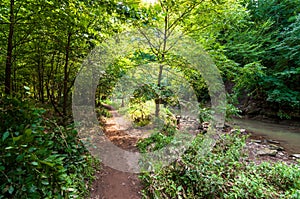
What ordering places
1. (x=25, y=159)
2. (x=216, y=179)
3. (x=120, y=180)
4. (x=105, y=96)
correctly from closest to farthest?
(x=25, y=159)
(x=216, y=179)
(x=120, y=180)
(x=105, y=96)

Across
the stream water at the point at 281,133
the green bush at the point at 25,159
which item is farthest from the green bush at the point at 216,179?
the stream water at the point at 281,133

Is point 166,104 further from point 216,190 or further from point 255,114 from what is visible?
point 255,114

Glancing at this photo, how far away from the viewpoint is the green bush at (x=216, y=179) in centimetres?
215

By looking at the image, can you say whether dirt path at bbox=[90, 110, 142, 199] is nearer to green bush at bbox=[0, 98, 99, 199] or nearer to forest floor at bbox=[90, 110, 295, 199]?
forest floor at bbox=[90, 110, 295, 199]

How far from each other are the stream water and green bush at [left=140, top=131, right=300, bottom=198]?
110 inches

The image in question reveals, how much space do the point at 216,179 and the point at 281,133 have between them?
5.58 metres

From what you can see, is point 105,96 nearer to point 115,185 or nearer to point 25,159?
point 115,185

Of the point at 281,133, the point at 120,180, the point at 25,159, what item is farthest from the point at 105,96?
the point at 281,133

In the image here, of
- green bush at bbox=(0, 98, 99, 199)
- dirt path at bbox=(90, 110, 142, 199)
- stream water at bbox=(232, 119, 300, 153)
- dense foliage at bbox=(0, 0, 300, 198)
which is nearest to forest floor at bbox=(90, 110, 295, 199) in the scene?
dirt path at bbox=(90, 110, 142, 199)

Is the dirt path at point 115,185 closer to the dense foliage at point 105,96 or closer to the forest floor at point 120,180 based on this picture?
the forest floor at point 120,180

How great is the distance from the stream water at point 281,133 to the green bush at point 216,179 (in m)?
2.78

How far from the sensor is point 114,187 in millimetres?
2203

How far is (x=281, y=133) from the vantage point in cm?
617

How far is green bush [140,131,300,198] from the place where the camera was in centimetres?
215
